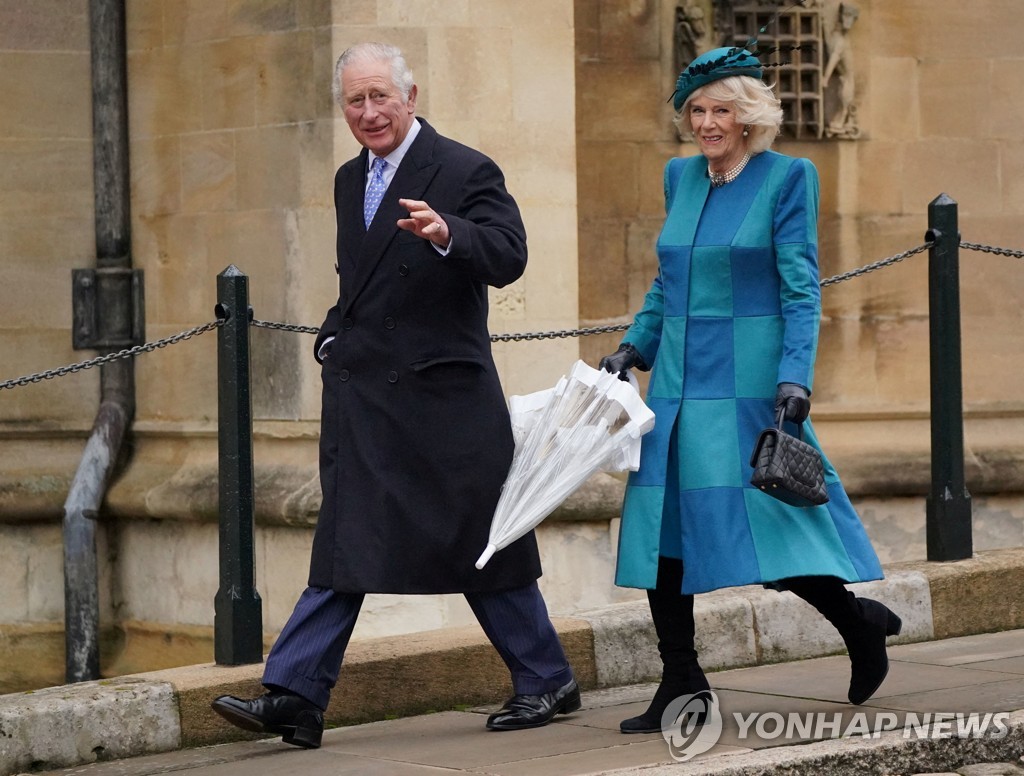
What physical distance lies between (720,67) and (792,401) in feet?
2.75

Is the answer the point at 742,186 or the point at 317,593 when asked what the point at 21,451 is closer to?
the point at 317,593

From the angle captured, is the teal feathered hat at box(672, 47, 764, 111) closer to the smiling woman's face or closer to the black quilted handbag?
the smiling woman's face

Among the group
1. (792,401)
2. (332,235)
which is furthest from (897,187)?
(792,401)

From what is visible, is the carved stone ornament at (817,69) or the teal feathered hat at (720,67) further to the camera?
the carved stone ornament at (817,69)

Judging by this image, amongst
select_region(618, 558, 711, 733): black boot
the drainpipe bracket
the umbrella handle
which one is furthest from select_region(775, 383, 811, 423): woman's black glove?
the drainpipe bracket

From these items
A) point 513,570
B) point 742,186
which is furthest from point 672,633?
point 742,186

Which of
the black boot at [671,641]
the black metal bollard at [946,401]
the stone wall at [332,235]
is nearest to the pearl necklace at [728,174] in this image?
the black boot at [671,641]

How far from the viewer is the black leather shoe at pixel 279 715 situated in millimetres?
4738

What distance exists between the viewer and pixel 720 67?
4781 millimetres

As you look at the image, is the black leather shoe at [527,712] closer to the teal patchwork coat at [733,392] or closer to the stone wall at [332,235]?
the teal patchwork coat at [733,392]

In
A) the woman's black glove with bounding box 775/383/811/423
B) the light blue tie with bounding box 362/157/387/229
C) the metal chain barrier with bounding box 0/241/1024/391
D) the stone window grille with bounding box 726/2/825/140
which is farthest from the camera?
the stone window grille with bounding box 726/2/825/140

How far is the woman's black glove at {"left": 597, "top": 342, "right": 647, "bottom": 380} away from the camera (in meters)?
4.91

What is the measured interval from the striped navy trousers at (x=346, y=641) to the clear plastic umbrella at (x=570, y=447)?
0.72ft

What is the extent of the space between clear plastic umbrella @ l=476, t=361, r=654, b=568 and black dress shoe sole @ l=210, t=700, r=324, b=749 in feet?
2.00
